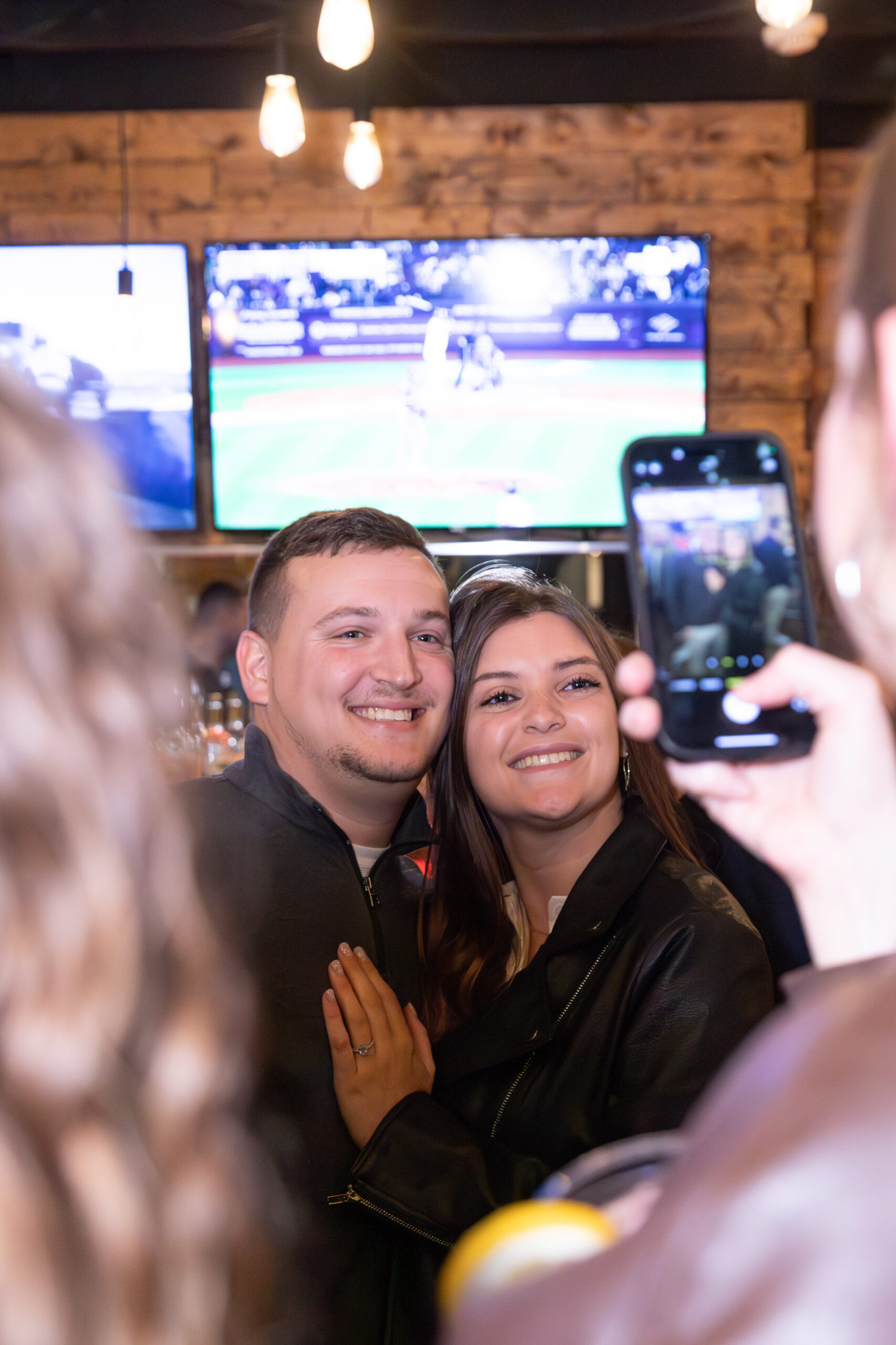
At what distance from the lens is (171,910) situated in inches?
26.7

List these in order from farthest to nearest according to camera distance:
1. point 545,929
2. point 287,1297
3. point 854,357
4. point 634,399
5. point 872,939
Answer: point 634,399, point 545,929, point 287,1297, point 872,939, point 854,357

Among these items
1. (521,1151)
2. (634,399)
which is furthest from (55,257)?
(521,1151)

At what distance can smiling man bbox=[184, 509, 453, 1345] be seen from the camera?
155cm

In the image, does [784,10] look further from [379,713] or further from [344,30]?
[379,713]

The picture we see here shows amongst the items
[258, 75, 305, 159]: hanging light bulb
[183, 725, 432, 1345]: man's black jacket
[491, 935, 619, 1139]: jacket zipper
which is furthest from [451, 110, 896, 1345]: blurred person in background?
[258, 75, 305, 159]: hanging light bulb

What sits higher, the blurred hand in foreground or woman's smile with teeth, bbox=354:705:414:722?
the blurred hand in foreground

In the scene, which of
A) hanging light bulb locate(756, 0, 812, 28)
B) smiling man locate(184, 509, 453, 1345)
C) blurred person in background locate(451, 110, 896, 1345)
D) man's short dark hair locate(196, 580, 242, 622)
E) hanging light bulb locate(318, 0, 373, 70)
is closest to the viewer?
blurred person in background locate(451, 110, 896, 1345)

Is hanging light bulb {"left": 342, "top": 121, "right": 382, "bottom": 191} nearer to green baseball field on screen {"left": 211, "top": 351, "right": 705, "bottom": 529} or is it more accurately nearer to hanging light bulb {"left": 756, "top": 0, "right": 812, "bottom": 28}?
green baseball field on screen {"left": 211, "top": 351, "right": 705, "bottom": 529}

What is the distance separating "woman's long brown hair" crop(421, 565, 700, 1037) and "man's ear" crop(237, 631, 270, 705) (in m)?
0.32

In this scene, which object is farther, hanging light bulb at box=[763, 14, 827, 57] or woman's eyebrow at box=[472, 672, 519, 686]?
hanging light bulb at box=[763, 14, 827, 57]

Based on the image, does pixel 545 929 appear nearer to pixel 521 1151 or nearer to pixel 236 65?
pixel 521 1151

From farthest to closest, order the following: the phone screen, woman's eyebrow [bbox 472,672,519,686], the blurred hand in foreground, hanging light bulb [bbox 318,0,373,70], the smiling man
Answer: hanging light bulb [bbox 318,0,373,70], woman's eyebrow [bbox 472,672,519,686], the smiling man, the phone screen, the blurred hand in foreground

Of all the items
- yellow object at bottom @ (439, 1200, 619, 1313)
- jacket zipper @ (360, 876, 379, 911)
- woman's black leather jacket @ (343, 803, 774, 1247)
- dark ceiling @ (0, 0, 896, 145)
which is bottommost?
woman's black leather jacket @ (343, 803, 774, 1247)

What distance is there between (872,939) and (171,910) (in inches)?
17.0
